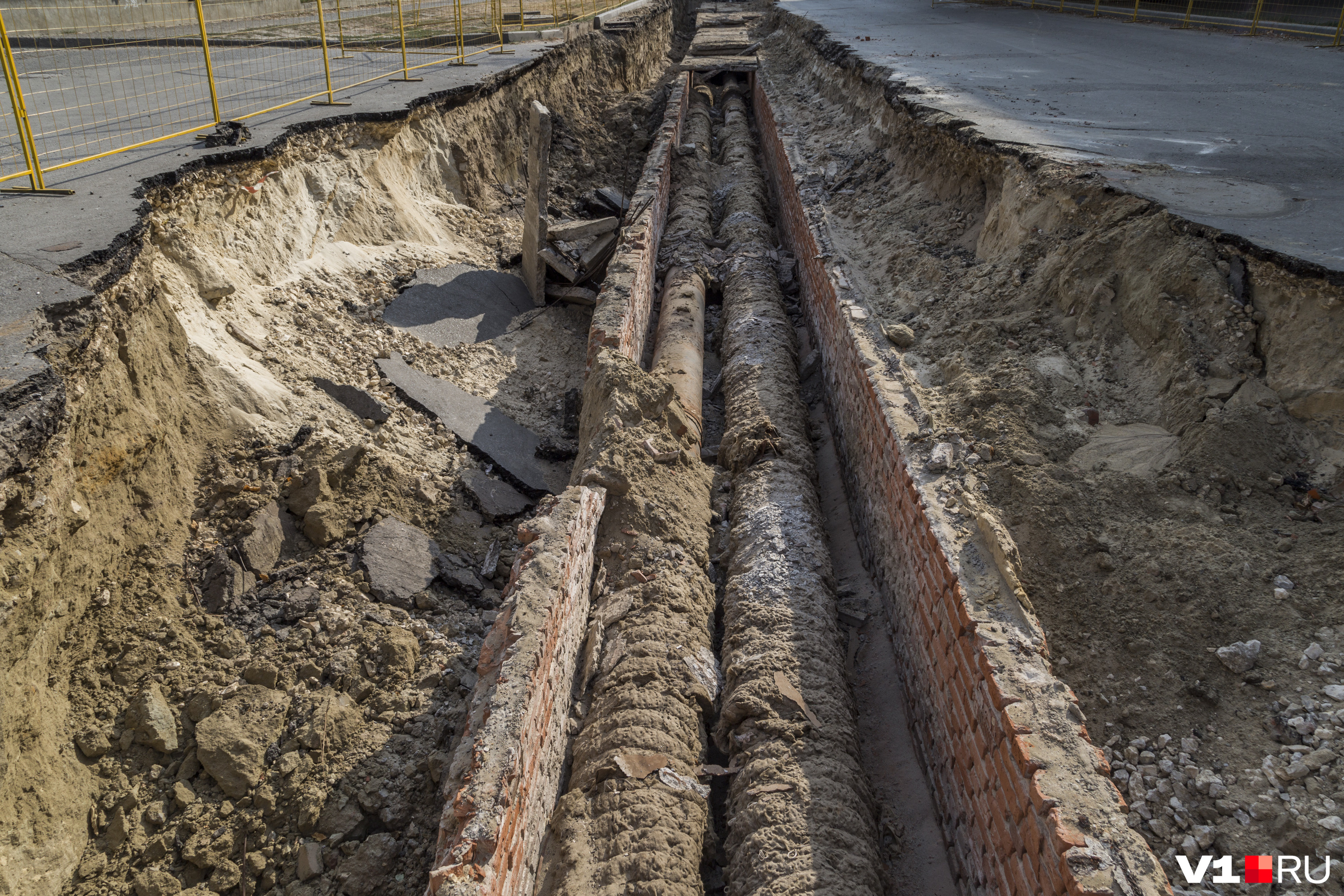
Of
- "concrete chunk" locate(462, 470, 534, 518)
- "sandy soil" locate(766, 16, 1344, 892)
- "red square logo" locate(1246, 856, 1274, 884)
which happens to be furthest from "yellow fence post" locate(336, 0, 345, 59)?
"red square logo" locate(1246, 856, 1274, 884)

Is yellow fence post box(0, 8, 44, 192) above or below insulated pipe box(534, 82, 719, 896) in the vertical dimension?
above

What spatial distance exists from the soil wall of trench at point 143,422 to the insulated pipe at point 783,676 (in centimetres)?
204

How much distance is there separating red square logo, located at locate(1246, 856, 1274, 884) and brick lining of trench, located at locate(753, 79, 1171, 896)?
38 cm

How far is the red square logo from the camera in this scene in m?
2.30

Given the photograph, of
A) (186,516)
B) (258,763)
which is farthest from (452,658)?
(186,516)

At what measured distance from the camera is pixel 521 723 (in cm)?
284

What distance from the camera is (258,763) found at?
3303 mm

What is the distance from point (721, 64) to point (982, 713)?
642 inches

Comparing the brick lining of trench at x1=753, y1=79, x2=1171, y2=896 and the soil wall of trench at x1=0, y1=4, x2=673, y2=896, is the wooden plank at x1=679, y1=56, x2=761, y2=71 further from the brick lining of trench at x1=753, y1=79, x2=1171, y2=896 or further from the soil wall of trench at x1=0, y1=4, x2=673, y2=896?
the brick lining of trench at x1=753, y1=79, x2=1171, y2=896

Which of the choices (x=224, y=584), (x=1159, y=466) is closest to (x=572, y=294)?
(x=224, y=584)

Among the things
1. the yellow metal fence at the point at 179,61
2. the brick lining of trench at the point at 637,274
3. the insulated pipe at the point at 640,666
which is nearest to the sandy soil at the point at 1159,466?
the insulated pipe at the point at 640,666

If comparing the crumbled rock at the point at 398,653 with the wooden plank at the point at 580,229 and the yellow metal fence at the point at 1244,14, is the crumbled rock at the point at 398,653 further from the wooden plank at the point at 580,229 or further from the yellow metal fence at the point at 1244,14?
the yellow metal fence at the point at 1244,14

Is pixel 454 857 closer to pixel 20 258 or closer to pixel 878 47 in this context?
pixel 20 258

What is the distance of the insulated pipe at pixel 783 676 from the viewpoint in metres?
2.99
